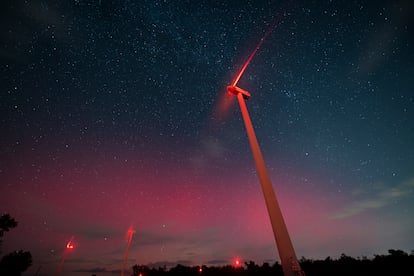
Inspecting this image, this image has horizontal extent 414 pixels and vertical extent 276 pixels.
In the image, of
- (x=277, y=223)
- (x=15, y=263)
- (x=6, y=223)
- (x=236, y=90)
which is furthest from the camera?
(x=15, y=263)

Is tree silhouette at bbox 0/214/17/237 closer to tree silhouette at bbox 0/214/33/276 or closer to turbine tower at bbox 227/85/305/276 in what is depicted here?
tree silhouette at bbox 0/214/33/276

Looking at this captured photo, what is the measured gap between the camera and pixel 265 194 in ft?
35.0

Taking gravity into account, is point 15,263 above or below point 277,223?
above

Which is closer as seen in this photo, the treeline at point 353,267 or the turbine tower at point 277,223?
the turbine tower at point 277,223

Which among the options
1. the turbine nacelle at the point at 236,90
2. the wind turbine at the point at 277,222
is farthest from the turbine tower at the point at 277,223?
the turbine nacelle at the point at 236,90

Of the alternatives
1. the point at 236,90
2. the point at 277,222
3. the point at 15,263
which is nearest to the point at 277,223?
the point at 277,222

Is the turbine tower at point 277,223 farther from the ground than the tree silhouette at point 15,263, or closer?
closer

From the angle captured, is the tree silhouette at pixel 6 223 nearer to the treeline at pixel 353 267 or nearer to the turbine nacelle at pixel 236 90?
the treeline at pixel 353 267

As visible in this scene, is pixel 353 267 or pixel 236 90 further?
pixel 353 267

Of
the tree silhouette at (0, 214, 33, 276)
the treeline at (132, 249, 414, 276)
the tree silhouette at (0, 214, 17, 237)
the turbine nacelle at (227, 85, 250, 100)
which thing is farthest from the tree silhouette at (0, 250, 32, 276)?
the turbine nacelle at (227, 85, 250, 100)

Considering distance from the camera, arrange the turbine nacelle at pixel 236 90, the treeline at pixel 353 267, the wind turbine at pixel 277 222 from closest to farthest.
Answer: the wind turbine at pixel 277 222 → the turbine nacelle at pixel 236 90 → the treeline at pixel 353 267

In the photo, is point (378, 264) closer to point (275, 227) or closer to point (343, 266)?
point (343, 266)

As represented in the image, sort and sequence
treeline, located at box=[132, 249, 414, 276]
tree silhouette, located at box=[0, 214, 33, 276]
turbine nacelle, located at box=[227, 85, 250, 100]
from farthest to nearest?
tree silhouette, located at box=[0, 214, 33, 276]
treeline, located at box=[132, 249, 414, 276]
turbine nacelle, located at box=[227, 85, 250, 100]

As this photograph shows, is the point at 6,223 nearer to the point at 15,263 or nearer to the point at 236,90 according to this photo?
the point at 15,263
